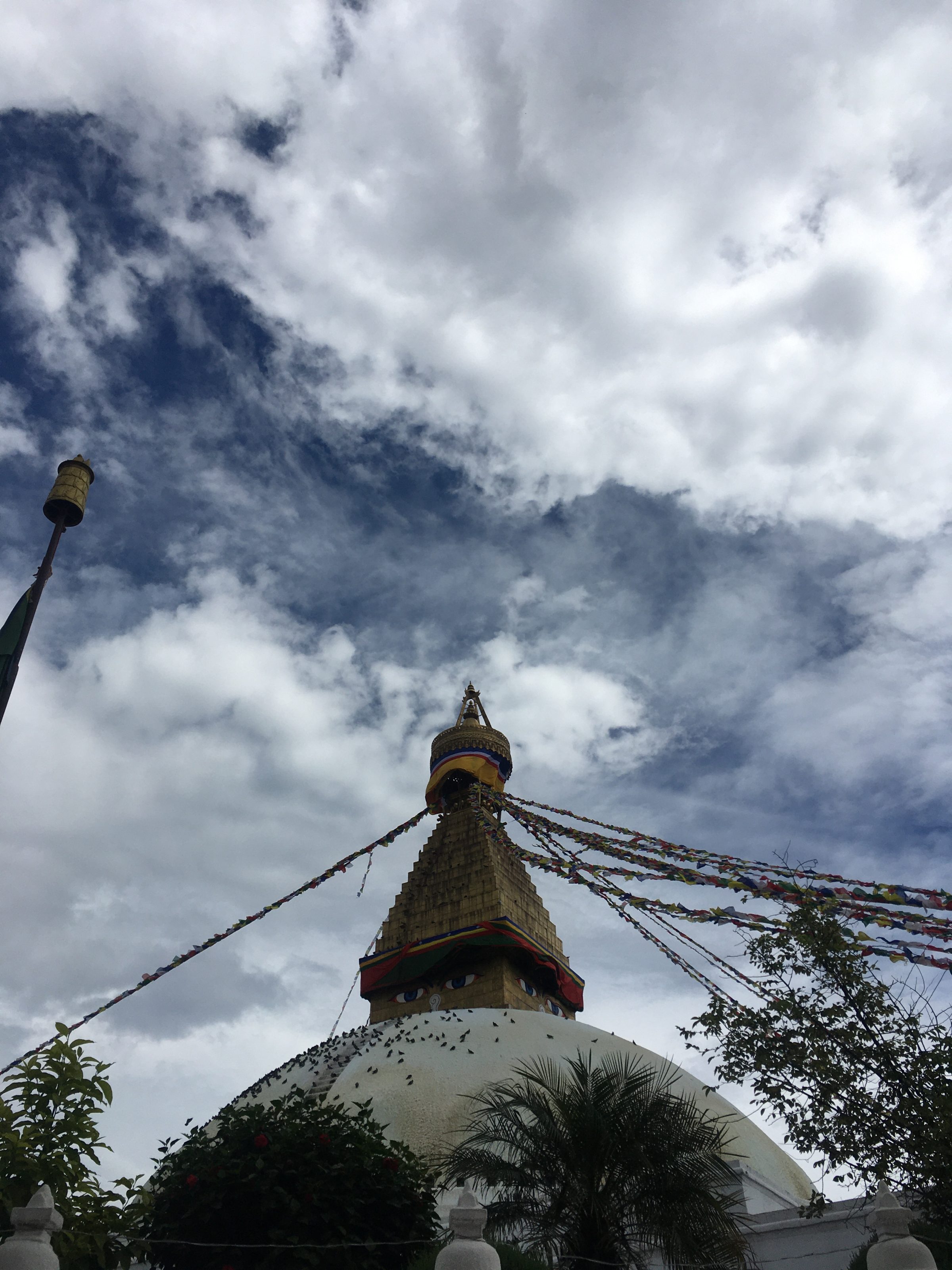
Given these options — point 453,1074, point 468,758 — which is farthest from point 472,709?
point 453,1074

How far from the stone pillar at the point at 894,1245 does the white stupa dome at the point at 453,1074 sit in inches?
165

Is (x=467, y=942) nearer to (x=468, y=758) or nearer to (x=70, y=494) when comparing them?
(x=468, y=758)

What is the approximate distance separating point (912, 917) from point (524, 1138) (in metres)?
5.74

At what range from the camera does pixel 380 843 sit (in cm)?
2609

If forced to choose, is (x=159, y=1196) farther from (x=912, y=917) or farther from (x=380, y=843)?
(x=380, y=843)

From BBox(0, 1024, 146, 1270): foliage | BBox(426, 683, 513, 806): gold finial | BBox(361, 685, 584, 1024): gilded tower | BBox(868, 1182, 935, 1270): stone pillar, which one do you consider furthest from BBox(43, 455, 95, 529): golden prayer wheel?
BBox(426, 683, 513, 806): gold finial

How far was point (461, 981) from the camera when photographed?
71.3 ft

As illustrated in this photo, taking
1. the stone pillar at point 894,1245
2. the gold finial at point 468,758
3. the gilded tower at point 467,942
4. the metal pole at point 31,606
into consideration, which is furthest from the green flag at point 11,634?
the gold finial at point 468,758

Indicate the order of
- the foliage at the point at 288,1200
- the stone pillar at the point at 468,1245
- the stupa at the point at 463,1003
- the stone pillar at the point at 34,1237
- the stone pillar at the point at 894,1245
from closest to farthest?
the stone pillar at the point at 34,1237 < the stone pillar at the point at 468,1245 < the stone pillar at the point at 894,1245 < the foliage at the point at 288,1200 < the stupa at the point at 463,1003

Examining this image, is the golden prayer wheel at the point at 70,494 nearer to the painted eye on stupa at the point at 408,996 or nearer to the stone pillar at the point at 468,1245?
the stone pillar at the point at 468,1245

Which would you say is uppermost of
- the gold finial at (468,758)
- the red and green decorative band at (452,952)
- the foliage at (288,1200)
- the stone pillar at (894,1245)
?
the gold finial at (468,758)

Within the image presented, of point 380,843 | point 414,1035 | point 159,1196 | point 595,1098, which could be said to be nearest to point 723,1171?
point 595,1098

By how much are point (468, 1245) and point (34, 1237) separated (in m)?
3.08

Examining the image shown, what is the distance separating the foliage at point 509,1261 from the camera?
8914 millimetres
